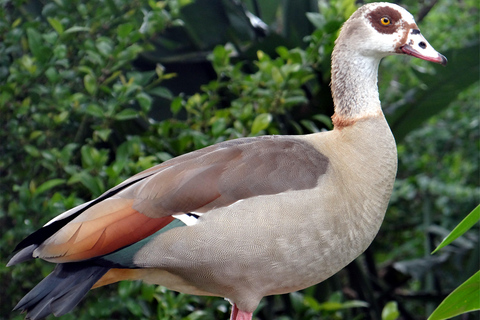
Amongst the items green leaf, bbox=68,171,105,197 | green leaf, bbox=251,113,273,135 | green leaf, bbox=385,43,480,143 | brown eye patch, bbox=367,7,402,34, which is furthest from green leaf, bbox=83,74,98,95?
green leaf, bbox=385,43,480,143

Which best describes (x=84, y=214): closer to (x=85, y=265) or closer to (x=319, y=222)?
(x=85, y=265)

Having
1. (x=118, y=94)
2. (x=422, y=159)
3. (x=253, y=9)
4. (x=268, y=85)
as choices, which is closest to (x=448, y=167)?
(x=422, y=159)

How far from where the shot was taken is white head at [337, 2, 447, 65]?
1.83 m

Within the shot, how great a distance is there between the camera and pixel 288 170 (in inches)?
66.2

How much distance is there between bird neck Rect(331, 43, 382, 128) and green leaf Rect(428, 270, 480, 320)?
1.11 metres

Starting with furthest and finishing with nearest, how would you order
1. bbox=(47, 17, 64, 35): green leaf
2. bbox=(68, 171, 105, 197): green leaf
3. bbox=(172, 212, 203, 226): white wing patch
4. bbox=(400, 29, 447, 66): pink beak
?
bbox=(47, 17, 64, 35): green leaf
bbox=(68, 171, 105, 197): green leaf
bbox=(400, 29, 447, 66): pink beak
bbox=(172, 212, 203, 226): white wing patch

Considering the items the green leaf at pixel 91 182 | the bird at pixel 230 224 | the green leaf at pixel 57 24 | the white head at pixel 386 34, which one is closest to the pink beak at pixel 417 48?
the white head at pixel 386 34

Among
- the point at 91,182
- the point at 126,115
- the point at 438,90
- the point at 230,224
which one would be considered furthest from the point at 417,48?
the point at 438,90

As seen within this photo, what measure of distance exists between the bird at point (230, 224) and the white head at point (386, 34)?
0.27 metres

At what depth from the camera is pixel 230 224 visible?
1.59 meters

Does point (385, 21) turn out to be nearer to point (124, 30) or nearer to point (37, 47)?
point (124, 30)

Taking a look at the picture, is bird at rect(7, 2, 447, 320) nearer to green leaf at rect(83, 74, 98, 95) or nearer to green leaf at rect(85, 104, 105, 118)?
green leaf at rect(85, 104, 105, 118)

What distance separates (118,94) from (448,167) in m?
2.32

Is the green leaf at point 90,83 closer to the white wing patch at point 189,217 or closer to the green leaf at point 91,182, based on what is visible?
the green leaf at point 91,182
